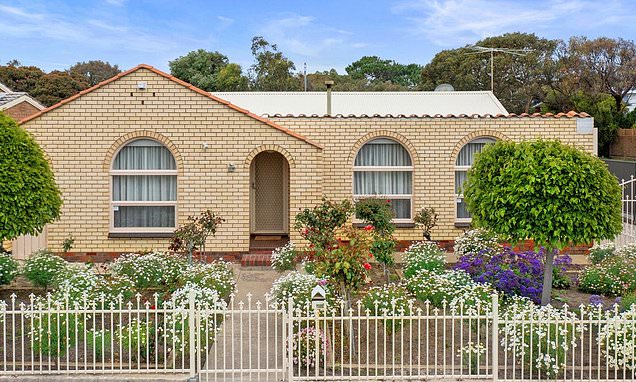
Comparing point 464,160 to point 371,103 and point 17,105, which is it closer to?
point 371,103

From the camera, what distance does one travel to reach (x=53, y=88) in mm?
57656

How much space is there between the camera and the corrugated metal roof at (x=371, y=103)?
20.4 metres

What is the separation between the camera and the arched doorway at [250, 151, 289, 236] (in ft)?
60.9

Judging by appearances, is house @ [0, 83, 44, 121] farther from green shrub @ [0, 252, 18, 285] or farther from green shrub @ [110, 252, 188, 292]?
green shrub @ [110, 252, 188, 292]

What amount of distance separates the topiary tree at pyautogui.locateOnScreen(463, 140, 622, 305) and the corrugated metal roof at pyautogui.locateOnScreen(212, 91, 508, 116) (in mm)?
9040

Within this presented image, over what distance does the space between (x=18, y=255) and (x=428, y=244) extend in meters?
9.27

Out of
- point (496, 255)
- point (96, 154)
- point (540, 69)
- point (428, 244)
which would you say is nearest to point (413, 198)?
point (428, 244)

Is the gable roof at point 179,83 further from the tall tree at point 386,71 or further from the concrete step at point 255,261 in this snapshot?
the tall tree at point 386,71

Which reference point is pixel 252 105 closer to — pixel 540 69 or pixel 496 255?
pixel 496 255

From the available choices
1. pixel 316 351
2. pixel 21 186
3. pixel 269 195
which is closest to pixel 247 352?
pixel 316 351

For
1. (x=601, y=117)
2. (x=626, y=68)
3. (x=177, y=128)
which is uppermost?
(x=626, y=68)

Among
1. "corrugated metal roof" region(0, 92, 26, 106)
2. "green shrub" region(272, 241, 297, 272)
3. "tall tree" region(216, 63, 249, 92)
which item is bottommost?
"green shrub" region(272, 241, 297, 272)

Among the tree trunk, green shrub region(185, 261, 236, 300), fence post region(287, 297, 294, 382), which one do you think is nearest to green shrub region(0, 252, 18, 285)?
green shrub region(185, 261, 236, 300)

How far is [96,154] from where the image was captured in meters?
16.2
